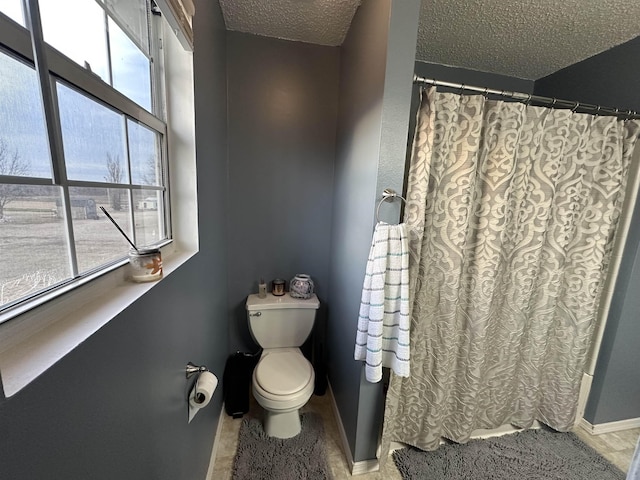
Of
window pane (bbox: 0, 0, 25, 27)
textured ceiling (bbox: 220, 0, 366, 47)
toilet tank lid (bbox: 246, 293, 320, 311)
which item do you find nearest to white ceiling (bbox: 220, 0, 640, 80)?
textured ceiling (bbox: 220, 0, 366, 47)

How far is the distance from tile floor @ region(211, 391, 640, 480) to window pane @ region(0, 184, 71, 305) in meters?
1.44

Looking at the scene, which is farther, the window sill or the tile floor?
the tile floor

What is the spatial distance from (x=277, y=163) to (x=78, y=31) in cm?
132

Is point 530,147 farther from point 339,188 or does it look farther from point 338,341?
point 338,341

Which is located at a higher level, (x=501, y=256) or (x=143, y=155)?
(x=143, y=155)

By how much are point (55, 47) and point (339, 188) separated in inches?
56.3

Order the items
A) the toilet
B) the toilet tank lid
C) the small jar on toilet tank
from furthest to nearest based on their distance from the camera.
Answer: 1. the small jar on toilet tank
2. the toilet tank lid
3. the toilet

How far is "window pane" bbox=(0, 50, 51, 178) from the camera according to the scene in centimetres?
40

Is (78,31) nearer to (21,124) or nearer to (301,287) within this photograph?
(21,124)

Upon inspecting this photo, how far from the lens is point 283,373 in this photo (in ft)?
5.13

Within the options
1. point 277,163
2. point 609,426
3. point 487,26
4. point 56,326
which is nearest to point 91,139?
point 56,326

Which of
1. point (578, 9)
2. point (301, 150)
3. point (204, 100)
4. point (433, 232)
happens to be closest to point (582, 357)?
point (433, 232)

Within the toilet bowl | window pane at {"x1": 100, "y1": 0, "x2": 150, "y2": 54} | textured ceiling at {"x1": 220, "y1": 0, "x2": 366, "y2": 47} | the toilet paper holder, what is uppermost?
textured ceiling at {"x1": 220, "y1": 0, "x2": 366, "y2": 47}

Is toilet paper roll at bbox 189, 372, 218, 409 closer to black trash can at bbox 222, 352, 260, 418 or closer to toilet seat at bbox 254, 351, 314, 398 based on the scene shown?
toilet seat at bbox 254, 351, 314, 398
